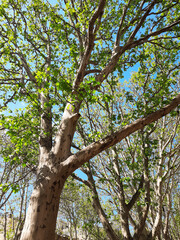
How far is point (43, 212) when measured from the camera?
2.34 m

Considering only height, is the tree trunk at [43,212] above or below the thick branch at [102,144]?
below

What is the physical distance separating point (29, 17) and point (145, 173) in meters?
7.91

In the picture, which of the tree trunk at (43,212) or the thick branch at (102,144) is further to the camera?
the thick branch at (102,144)

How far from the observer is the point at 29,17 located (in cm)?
690

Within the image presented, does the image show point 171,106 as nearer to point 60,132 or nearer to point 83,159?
point 83,159

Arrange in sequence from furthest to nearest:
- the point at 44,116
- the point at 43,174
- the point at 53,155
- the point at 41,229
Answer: the point at 44,116
the point at 53,155
the point at 43,174
the point at 41,229

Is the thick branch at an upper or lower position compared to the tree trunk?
upper

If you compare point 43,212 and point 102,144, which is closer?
point 43,212

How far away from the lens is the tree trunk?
2.18 m

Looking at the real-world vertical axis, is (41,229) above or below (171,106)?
below

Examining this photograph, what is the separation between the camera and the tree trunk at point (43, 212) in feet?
7.14

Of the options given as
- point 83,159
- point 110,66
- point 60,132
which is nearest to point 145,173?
point 83,159

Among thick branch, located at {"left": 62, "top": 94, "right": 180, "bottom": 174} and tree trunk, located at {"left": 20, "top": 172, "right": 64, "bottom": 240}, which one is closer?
tree trunk, located at {"left": 20, "top": 172, "right": 64, "bottom": 240}

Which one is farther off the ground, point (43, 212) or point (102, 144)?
point (102, 144)
